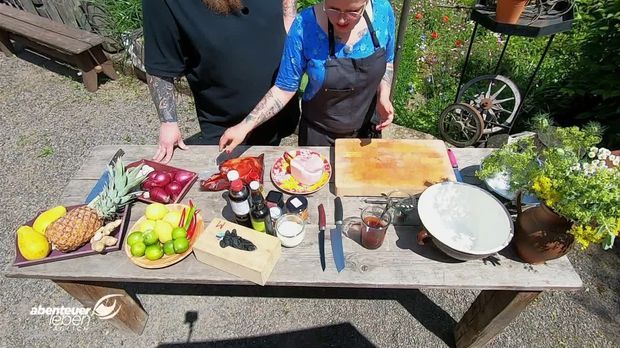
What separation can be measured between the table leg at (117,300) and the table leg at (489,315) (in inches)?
96.8

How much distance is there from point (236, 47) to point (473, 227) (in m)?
1.79

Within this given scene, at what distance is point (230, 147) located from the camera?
2.12 metres

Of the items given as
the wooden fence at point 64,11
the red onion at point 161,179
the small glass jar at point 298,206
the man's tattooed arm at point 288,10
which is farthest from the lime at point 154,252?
the wooden fence at point 64,11

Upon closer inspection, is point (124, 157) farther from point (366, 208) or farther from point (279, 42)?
point (366, 208)

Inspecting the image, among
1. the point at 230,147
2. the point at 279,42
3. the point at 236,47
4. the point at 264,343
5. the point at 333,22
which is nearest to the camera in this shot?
the point at 333,22

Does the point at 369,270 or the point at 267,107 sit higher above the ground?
the point at 267,107

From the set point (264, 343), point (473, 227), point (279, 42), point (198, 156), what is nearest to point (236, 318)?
point (264, 343)

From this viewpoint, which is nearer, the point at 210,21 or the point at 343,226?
the point at 343,226

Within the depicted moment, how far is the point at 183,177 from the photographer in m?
2.17

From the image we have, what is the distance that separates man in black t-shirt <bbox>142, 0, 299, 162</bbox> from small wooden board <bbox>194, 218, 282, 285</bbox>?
34.0 inches

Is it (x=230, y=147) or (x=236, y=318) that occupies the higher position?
(x=230, y=147)

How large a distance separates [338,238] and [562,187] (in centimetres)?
102

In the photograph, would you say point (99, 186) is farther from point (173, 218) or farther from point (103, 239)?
point (173, 218)

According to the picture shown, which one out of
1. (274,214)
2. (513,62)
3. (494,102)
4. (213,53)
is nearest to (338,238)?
(274,214)
